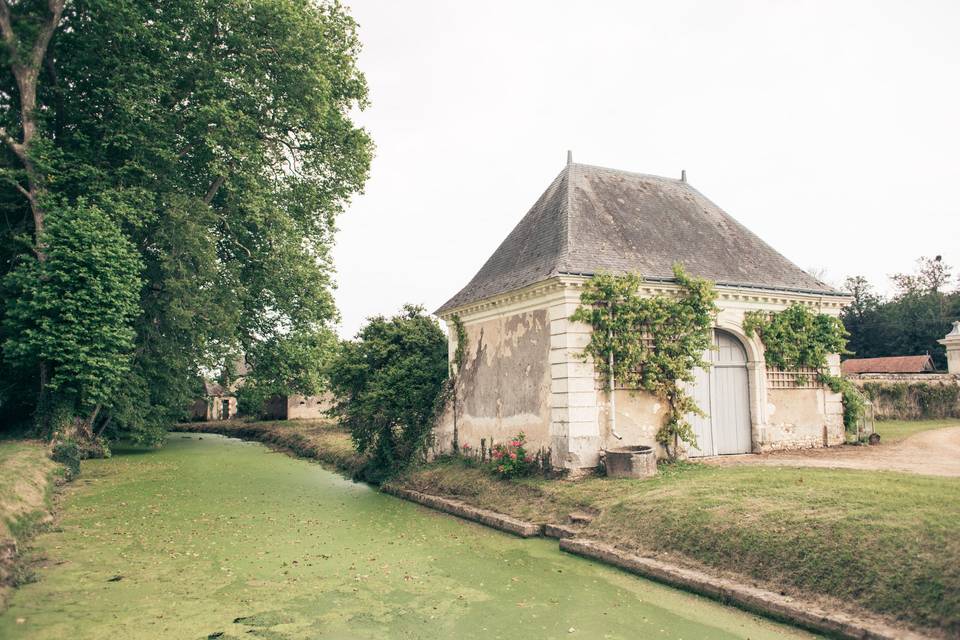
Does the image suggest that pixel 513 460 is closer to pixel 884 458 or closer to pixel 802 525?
pixel 802 525

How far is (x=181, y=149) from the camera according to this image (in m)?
18.8

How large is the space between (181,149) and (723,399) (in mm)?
16072

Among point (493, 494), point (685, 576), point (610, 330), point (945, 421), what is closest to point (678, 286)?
point (610, 330)

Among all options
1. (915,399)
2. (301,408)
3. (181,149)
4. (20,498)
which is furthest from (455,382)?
(301,408)

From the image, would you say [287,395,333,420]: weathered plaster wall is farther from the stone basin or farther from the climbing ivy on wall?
the stone basin

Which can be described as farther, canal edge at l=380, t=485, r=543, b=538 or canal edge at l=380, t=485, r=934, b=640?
canal edge at l=380, t=485, r=543, b=538

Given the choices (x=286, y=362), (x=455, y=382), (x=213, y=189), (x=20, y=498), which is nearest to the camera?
(x=20, y=498)

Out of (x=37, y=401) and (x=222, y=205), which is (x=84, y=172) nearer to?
(x=222, y=205)

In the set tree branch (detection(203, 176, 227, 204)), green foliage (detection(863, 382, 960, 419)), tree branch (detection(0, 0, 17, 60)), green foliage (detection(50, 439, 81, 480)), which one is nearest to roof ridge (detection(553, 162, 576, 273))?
tree branch (detection(203, 176, 227, 204))

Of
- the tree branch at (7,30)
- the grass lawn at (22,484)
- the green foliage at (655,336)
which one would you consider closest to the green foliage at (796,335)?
the green foliage at (655,336)

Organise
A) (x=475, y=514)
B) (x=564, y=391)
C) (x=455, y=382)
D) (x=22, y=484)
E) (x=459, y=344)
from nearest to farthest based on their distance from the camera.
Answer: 1. (x=475, y=514)
2. (x=22, y=484)
3. (x=564, y=391)
4. (x=459, y=344)
5. (x=455, y=382)

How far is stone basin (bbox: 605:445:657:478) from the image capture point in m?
10.6

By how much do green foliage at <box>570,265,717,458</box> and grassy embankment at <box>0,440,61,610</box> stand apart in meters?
8.57

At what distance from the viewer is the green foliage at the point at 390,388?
49.7ft
